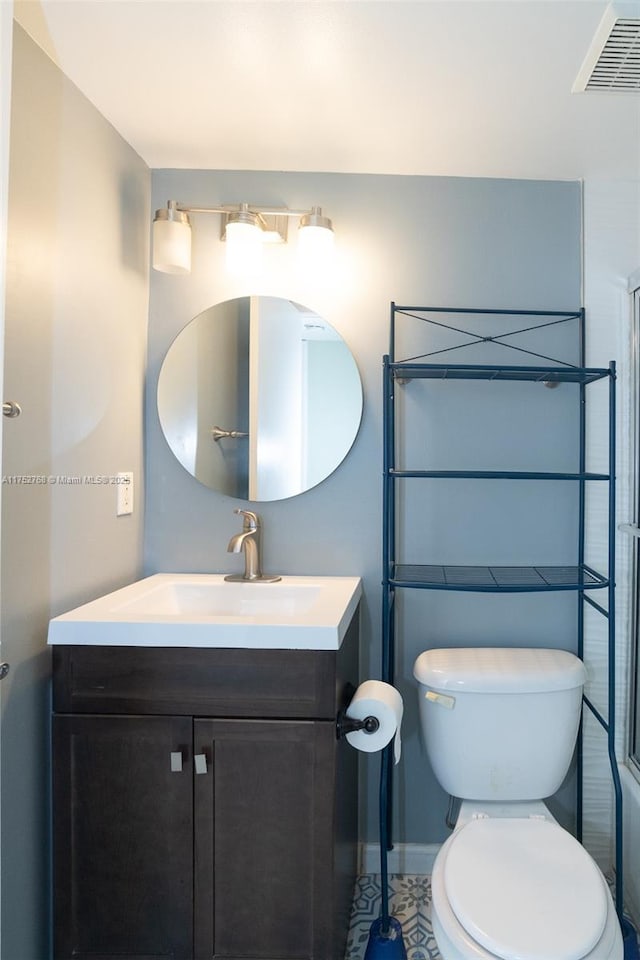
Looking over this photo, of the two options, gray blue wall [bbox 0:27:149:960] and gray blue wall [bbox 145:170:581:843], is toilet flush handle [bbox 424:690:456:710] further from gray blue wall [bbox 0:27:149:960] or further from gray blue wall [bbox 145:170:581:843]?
gray blue wall [bbox 0:27:149:960]

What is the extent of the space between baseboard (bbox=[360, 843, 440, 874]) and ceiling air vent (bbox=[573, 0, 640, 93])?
2.14 metres

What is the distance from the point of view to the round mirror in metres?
1.87

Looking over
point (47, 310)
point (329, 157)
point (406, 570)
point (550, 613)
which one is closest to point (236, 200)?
point (329, 157)

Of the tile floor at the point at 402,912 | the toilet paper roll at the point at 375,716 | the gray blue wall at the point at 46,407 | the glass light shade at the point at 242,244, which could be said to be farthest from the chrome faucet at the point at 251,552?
the tile floor at the point at 402,912

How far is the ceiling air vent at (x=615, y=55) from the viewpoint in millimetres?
1193

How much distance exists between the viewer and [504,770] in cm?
160

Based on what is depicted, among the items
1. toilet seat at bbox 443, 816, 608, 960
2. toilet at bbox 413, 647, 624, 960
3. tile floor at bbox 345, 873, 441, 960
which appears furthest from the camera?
tile floor at bbox 345, 873, 441, 960

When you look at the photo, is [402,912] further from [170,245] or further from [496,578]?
[170,245]

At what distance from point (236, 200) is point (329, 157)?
32cm

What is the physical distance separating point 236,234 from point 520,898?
1.73m

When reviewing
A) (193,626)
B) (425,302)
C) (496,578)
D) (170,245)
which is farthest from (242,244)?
(496,578)

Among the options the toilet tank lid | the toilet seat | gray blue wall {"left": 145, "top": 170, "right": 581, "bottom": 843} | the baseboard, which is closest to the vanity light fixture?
gray blue wall {"left": 145, "top": 170, "right": 581, "bottom": 843}

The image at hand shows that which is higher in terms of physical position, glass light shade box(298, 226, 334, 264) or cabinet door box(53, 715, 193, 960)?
glass light shade box(298, 226, 334, 264)

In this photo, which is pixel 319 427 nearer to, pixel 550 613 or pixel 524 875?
pixel 550 613
